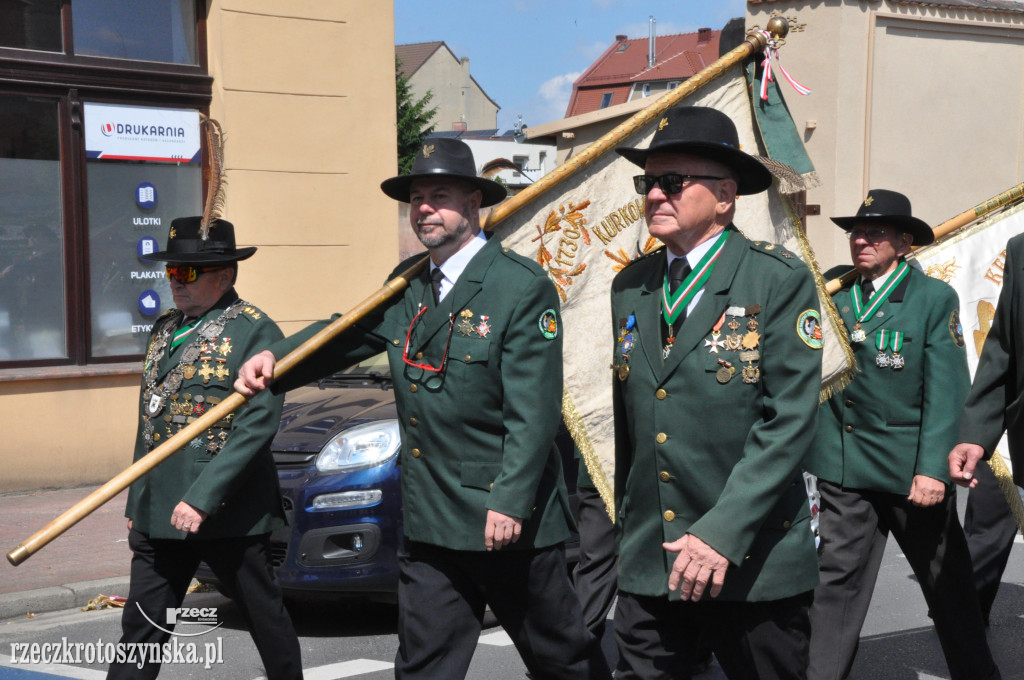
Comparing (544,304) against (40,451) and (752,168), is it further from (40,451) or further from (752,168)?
(40,451)

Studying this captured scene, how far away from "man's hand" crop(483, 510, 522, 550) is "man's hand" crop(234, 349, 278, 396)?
85cm

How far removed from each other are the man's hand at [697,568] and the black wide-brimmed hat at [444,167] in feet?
4.78

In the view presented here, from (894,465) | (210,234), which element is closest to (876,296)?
(894,465)

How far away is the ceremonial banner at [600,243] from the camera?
4.58 meters

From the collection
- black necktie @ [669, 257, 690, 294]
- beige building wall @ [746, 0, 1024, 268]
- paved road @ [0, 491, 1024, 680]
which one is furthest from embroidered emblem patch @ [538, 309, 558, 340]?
beige building wall @ [746, 0, 1024, 268]

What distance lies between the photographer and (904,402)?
16.7 ft

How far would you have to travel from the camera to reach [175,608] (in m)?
4.70

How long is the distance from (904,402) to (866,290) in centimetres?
54

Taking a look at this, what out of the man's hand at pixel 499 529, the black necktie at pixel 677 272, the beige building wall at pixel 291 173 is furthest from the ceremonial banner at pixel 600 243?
the beige building wall at pixel 291 173

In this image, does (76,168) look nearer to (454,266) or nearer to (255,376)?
(255,376)

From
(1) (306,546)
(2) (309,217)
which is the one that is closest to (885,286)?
(1) (306,546)

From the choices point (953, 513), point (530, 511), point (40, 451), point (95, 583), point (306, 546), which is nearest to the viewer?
point (530, 511)

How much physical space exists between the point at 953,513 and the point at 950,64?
44.2ft

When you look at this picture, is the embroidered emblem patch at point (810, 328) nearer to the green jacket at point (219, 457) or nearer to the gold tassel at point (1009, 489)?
the green jacket at point (219, 457)
